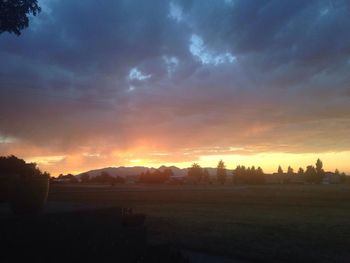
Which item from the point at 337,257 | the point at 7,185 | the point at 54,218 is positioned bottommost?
the point at 337,257

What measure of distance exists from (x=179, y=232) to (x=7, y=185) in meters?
7.90

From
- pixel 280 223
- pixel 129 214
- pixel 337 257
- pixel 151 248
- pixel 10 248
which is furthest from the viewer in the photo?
pixel 280 223

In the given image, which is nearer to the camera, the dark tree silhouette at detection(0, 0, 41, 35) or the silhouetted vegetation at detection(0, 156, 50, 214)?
the dark tree silhouette at detection(0, 0, 41, 35)

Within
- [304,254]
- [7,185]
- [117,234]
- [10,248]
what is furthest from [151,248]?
[7,185]

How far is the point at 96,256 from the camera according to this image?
11969 millimetres

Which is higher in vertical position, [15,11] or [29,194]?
[15,11]

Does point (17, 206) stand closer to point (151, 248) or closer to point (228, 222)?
point (151, 248)

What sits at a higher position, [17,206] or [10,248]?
[17,206]

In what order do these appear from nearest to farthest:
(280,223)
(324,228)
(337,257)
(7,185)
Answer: (337,257) → (7,185) → (324,228) → (280,223)

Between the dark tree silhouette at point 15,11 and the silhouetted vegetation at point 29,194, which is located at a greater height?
the dark tree silhouette at point 15,11

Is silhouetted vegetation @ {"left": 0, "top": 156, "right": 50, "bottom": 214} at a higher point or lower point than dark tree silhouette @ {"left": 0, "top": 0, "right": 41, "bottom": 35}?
lower

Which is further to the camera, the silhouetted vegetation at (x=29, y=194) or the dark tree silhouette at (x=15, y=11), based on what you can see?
the silhouetted vegetation at (x=29, y=194)

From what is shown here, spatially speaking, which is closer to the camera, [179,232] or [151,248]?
[151,248]

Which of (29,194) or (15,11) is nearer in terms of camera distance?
(15,11)
